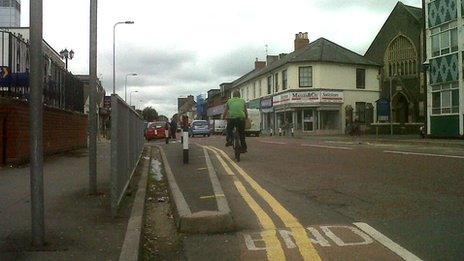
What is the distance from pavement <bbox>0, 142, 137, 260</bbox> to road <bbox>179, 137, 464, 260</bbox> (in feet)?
2.73

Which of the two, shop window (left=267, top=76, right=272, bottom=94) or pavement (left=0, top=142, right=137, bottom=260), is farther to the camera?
shop window (left=267, top=76, right=272, bottom=94)

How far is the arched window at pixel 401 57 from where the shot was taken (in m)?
56.0

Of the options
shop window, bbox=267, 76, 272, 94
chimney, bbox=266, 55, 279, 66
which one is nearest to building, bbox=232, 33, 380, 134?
shop window, bbox=267, 76, 272, 94

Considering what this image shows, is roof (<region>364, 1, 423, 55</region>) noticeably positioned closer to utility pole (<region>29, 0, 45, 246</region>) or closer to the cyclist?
the cyclist

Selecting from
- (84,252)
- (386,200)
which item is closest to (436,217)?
(386,200)

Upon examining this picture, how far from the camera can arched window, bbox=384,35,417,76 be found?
184 ft

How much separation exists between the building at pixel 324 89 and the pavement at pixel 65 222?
145ft

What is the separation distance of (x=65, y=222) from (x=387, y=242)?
3.37 metres

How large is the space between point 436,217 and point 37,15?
14.8 feet

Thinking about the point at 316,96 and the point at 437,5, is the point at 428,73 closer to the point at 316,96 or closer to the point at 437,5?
the point at 437,5

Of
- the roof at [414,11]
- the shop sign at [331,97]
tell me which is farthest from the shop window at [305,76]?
the roof at [414,11]

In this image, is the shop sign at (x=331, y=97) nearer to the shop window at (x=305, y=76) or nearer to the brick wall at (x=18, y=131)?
the shop window at (x=305, y=76)

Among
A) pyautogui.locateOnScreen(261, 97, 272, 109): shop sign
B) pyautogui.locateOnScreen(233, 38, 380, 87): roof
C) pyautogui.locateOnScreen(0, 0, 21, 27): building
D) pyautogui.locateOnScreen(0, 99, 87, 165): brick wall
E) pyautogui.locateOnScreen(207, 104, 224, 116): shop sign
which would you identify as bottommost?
pyautogui.locateOnScreen(0, 99, 87, 165): brick wall

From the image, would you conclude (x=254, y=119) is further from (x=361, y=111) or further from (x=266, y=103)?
(x=361, y=111)
